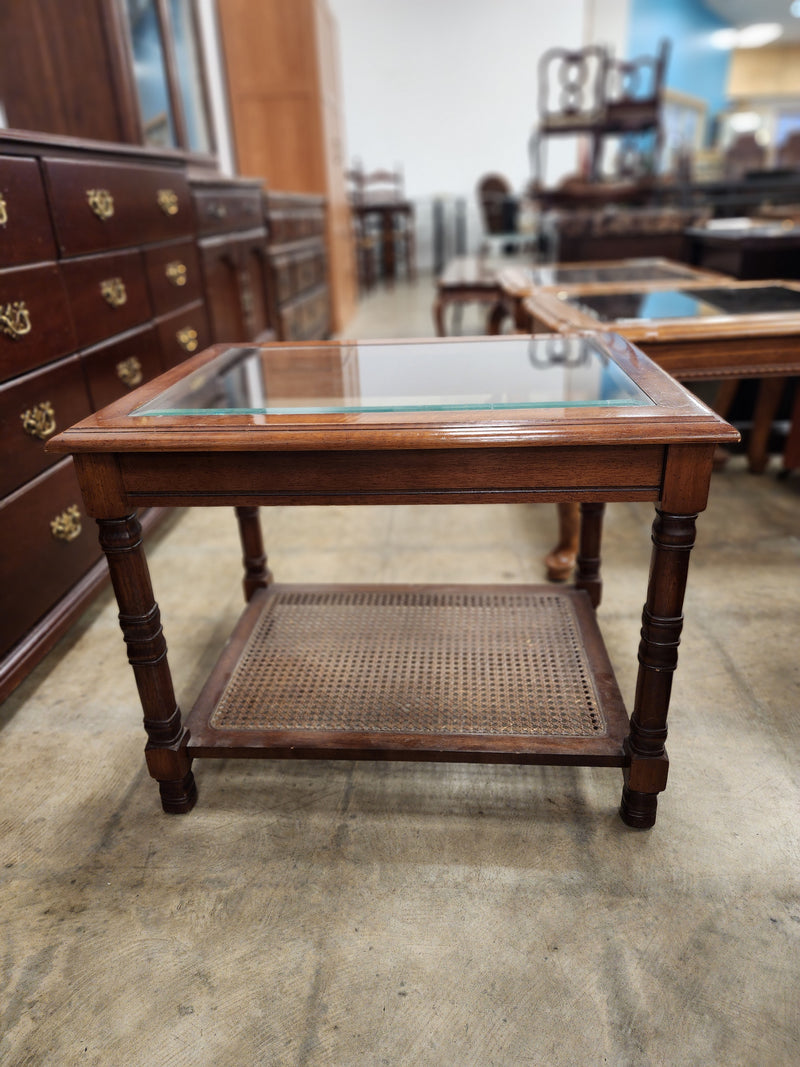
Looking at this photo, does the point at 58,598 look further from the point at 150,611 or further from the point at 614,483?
the point at 614,483

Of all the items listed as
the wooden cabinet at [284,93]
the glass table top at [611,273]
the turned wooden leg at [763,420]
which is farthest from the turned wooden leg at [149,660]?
the wooden cabinet at [284,93]

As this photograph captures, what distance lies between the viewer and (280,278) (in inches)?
141

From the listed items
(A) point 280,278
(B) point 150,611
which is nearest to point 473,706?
(B) point 150,611

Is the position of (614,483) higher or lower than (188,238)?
lower

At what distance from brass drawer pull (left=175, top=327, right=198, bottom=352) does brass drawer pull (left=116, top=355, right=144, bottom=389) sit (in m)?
0.33

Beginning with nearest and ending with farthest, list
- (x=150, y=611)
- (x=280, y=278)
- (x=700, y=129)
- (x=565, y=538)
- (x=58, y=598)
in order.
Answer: (x=150, y=611) → (x=58, y=598) → (x=565, y=538) → (x=280, y=278) → (x=700, y=129)

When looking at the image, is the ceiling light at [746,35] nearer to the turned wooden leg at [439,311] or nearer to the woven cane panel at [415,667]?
the turned wooden leg at [439,311]

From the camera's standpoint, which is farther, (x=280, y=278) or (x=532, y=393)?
(x=280, y=278)

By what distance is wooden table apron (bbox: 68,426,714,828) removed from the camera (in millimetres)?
900

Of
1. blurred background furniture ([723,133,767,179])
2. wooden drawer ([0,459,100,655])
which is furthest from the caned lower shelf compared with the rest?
blurred background furniture ([723,133,767,179])

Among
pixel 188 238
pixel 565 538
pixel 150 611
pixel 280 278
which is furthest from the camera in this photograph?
pixel 280 278

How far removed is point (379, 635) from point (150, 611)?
20.2 inches

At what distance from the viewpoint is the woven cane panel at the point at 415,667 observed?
1163 mm

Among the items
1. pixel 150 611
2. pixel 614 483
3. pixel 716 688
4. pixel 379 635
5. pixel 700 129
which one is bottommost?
pixel 716 688
